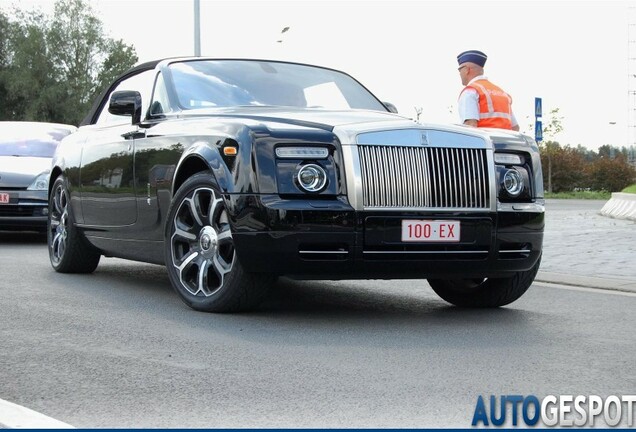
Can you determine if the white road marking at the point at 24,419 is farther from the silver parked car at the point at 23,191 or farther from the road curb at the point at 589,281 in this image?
the silver parked car at the point at 23,191

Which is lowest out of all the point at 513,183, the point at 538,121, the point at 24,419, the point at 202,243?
the point at 24,419

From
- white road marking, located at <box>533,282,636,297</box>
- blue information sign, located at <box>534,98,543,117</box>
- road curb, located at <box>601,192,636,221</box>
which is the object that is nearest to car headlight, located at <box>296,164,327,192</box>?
white road marking, located at <box>533,282,636,297</box>

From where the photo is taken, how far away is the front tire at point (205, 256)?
6.89 m

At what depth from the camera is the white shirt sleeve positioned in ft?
32.9

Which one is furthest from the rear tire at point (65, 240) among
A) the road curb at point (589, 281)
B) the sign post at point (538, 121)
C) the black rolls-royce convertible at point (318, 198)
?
the sign post at point (538, 121)

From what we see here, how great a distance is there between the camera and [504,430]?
4.07 m

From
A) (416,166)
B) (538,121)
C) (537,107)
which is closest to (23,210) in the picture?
(416,166)

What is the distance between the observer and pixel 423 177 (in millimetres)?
6785

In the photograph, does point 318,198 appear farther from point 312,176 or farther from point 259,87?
point 259,87

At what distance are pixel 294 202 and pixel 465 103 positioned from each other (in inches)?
153

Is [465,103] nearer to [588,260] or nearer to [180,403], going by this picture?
[588,260]

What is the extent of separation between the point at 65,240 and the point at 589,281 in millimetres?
4430

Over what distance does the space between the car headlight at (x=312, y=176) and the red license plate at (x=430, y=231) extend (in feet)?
1.76

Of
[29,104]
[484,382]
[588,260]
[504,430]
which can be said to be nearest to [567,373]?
[484,382]
